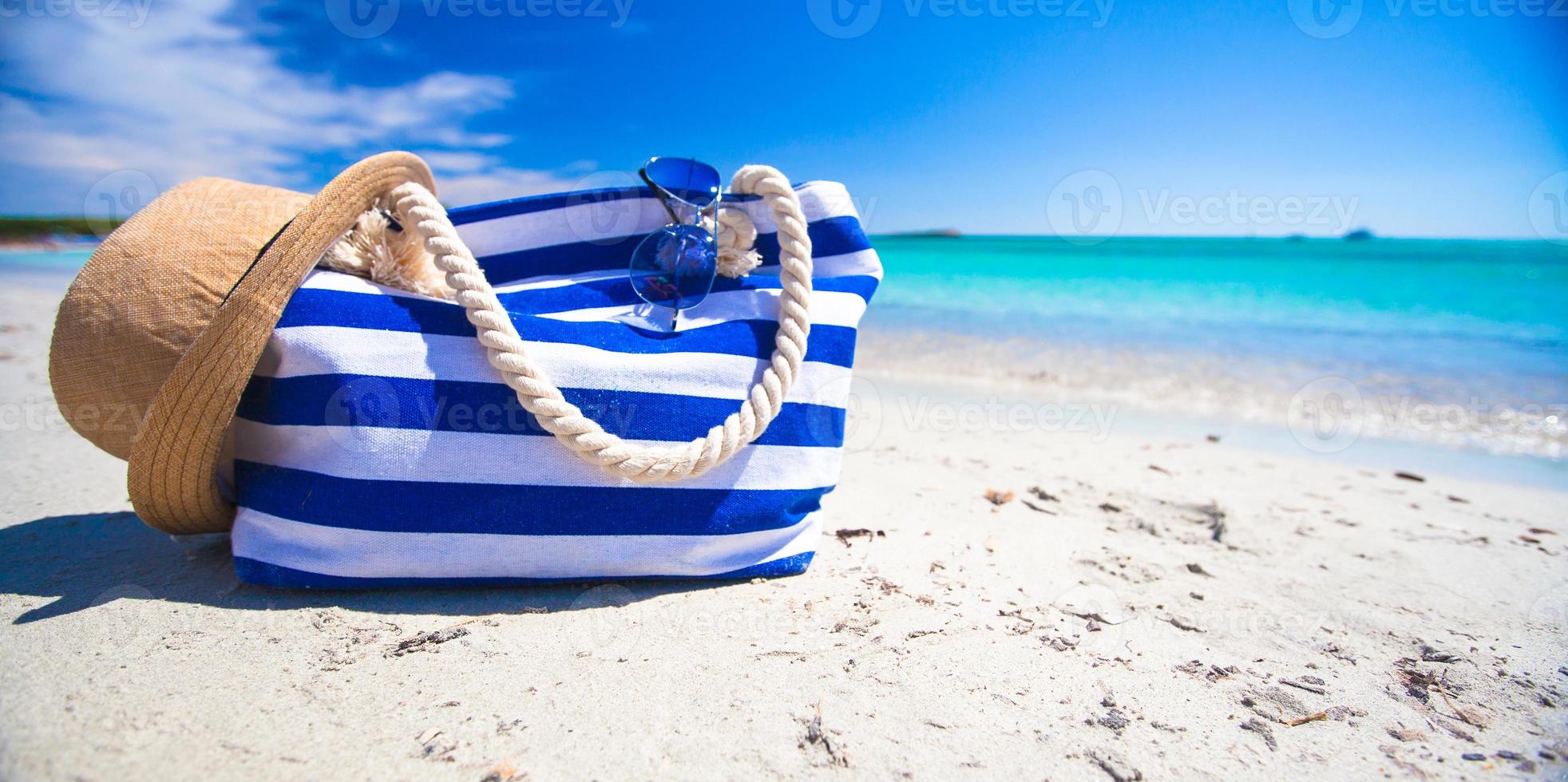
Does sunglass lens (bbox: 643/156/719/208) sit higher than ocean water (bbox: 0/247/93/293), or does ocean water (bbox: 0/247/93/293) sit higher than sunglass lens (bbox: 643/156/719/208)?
sunglass lens (bbox: 643/156/719/208)

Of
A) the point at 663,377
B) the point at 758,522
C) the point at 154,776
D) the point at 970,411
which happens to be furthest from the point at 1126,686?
the point at 970,411

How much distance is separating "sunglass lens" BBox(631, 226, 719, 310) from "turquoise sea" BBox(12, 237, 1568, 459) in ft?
12.1

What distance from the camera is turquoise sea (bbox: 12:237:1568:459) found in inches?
176

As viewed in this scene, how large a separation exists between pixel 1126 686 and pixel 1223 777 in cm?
25

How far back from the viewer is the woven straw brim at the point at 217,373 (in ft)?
4.07

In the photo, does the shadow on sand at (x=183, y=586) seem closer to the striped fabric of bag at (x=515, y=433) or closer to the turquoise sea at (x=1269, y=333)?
the striped fabric of bag at (x=515, y=433)

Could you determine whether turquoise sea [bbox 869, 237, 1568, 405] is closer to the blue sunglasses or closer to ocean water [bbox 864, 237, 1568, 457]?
ocean water [bbox 864, 237, 1568, 457]
